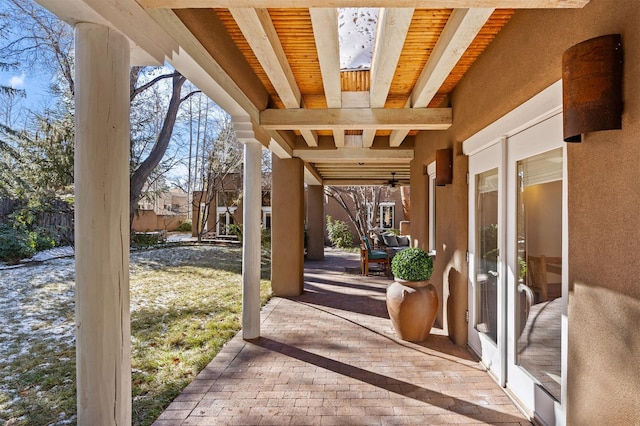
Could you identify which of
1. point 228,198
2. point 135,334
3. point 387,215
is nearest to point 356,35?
point 135,334

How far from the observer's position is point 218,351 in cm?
394

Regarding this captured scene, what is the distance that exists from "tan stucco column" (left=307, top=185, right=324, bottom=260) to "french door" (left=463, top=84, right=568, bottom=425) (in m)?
8.59

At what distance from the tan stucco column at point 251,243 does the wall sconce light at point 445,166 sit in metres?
2.14

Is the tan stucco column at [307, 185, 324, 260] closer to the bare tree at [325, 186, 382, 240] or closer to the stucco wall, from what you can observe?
the bare tree at [325, 186, 382, 240]

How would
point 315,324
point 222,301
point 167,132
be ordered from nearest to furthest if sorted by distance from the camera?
point 315,324
point 222,301
point 167,132

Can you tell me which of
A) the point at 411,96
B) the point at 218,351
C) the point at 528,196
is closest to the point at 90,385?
the point at 218,351

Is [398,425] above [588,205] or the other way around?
the other way around

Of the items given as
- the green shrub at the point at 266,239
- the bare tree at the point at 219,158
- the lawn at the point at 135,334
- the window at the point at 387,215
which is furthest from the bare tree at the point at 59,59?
the window at the point at 387,215

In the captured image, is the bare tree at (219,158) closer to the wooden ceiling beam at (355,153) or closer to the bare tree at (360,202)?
the bare tree at (360,202)

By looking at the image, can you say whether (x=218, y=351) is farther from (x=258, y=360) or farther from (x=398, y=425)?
(x=398, y=425)

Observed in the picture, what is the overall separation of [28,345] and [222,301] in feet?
8.88

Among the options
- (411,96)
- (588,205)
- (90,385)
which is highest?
(411,96)

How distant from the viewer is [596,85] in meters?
1.62

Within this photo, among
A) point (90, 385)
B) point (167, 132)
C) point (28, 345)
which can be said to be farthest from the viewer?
point (167, 132)
